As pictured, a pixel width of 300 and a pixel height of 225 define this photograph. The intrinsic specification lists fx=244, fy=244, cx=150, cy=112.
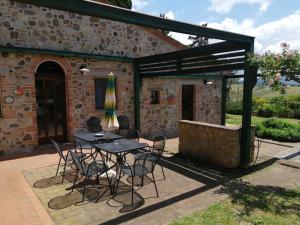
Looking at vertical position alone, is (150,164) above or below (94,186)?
above

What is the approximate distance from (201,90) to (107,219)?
9.28 m

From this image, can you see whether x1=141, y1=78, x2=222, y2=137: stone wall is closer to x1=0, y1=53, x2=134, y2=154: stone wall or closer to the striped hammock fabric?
x1=0, y1=53, x2=134, y2=154: stone wall

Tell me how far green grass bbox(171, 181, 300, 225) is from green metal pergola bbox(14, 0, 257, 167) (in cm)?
137

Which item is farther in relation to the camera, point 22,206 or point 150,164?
point 150,164

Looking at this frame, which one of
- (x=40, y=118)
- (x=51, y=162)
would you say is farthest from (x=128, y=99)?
(x=51, y=162)

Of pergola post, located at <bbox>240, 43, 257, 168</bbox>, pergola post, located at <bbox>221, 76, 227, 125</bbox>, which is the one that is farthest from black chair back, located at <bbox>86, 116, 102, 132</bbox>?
pergola post, located at <bbox>221, 76, 227, 125</bbox>

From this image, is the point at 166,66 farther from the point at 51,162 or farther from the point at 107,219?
the point at 107,219

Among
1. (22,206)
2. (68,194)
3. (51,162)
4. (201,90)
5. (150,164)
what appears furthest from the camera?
(201,90)

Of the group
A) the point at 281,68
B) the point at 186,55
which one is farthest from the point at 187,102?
the point at 281,68

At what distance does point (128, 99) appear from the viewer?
30.9ft

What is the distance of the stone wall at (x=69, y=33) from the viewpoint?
682cm

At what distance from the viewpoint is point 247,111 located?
585 cm

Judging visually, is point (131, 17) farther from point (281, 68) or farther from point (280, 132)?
point (280, 132)

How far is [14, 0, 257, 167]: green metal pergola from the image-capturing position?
12.3 feet
